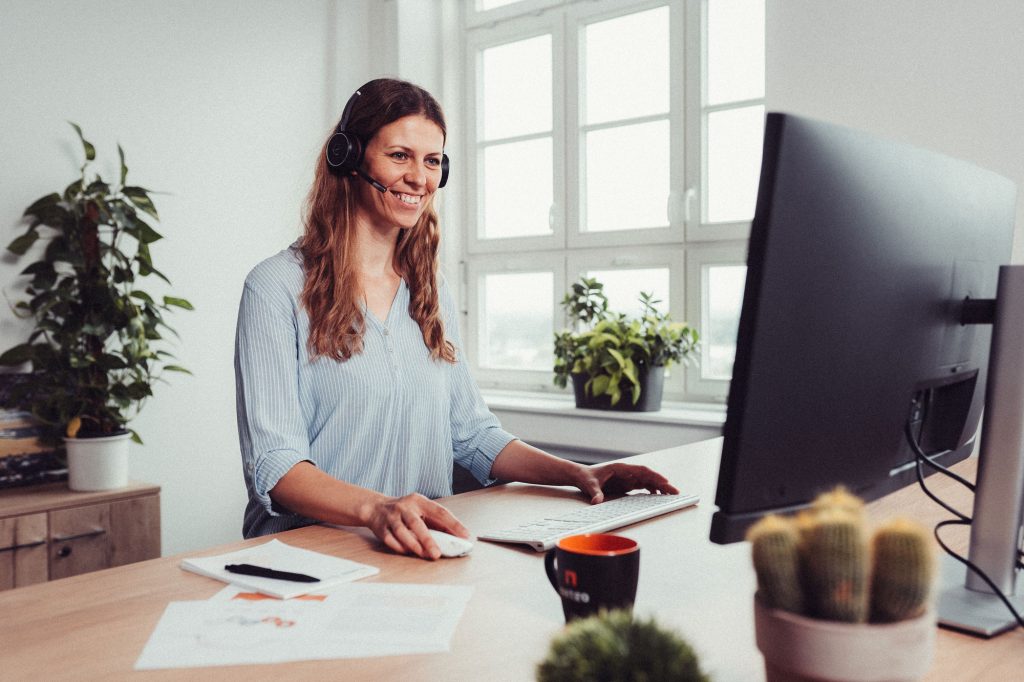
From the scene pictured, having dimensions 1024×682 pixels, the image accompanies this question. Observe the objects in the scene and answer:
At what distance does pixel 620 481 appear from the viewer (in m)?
1.46

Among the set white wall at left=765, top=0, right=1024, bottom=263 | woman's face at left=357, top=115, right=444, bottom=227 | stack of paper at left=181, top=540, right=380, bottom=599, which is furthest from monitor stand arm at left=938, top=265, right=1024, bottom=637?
white wall at left=765, top=0, right=1024, bottom=263

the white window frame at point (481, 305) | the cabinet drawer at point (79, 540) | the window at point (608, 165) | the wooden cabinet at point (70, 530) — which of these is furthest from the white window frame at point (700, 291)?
the cabinet drawer at point (79, 540)

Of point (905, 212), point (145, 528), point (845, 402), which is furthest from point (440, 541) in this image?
point (145, 528)

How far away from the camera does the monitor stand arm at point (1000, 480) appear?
83 centimetres

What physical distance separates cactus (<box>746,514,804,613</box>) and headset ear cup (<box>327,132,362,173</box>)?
51.1 inches

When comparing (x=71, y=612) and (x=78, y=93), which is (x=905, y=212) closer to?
(x=71, y=612)

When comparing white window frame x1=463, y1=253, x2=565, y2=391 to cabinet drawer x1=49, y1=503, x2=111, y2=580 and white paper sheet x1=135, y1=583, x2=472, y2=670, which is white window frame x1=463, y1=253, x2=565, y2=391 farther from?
white paper sheet x1=135, y1=583, x2=472, y2=670

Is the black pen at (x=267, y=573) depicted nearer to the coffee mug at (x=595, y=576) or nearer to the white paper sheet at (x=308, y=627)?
the white paper sheet at (x=308, y=627)

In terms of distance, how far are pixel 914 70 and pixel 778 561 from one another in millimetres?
2243

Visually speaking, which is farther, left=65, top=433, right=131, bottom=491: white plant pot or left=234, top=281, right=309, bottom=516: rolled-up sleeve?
left=65, top=433, right=131, bottom=491: white plant pot

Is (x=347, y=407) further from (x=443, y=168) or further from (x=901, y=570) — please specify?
(x=901, y=570)

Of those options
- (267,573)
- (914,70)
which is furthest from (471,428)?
(914,70)

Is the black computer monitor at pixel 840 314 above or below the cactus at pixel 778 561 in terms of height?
above

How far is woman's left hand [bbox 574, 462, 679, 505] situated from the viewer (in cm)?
143
